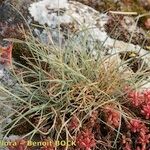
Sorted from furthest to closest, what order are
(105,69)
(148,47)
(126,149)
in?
(148,47) < (105,69) < (126,149)

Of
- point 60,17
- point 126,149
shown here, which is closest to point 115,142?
point 126,149

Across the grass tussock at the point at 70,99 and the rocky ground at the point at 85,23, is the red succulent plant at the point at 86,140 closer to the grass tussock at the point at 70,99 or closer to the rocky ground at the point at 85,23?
the grass tussock at the point at 70,99

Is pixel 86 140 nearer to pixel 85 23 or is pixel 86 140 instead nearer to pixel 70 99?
pixel 70 99

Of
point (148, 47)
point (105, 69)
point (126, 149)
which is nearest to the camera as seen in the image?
point (126, 149)

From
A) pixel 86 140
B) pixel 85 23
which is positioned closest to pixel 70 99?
pixel 86 140

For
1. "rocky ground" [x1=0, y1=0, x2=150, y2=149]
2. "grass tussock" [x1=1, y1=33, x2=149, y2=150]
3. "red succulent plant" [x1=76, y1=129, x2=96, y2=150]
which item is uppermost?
"rocky ground" [x1=0, y1=0, x2=150, y2=149]

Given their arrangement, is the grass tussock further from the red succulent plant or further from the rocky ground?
the rocky ground

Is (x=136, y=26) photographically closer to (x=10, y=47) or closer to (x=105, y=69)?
(x=105, y=69)

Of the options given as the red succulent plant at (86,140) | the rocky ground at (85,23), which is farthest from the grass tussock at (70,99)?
the rocky ground at (85,23)

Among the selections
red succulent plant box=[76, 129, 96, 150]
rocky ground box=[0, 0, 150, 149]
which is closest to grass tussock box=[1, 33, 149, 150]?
red succulent plant box=[76, 129, 96, 150]

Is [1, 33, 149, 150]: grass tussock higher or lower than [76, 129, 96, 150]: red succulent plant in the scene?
higher

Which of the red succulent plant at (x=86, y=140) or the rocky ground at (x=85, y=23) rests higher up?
the rocky ground at (x=85, y=23)
